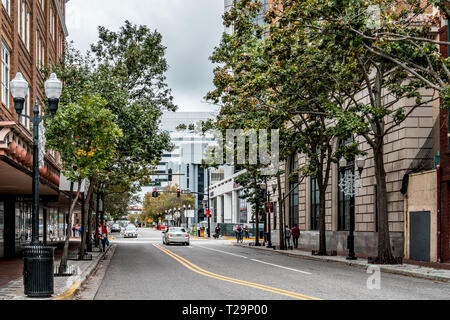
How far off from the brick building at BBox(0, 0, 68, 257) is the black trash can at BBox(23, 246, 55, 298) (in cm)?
335

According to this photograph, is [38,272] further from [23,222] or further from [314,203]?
[314,203]

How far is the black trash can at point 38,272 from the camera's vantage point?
11.8 metres

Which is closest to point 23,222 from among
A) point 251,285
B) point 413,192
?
point 413,192

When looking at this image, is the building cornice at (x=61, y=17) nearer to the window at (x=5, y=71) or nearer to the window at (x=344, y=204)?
the window at (x=5, y=71)

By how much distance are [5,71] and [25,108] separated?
4455 millimetres

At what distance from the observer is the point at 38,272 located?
39.0ft

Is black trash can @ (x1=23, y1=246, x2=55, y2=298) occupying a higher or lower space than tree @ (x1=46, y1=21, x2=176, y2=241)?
lower

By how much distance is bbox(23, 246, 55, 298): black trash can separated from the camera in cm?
1177

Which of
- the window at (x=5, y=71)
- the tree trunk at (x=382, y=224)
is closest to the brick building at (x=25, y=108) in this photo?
the window at (x=5, y=71)

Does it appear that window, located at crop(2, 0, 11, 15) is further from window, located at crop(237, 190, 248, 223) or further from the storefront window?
window, located at crop(237, 190, 248, 223)

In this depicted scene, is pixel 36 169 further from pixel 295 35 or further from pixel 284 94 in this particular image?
pixel 284 94

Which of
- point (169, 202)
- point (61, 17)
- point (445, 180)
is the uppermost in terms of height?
point (61, 17)

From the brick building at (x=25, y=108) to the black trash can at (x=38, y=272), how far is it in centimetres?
335

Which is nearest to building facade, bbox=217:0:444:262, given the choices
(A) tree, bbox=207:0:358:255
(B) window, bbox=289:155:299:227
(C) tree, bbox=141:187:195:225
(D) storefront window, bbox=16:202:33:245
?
(A) tree, bbox=207:0:358:255
